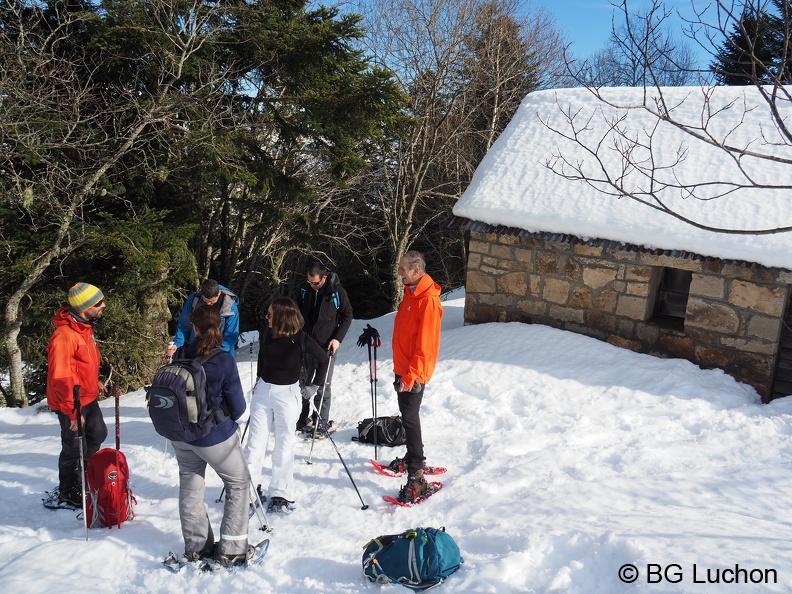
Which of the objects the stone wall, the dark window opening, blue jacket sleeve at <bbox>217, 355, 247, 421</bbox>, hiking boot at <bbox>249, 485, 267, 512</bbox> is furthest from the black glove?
the dark window opening

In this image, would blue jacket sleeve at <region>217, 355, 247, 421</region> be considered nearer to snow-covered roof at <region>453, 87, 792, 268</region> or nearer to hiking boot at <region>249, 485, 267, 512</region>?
hiking boot at <region>249, 485, 267, 512</region>

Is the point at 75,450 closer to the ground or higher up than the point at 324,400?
closer to the ground

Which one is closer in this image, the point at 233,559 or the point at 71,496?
the point at 233,559

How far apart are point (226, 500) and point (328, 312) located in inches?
88.1

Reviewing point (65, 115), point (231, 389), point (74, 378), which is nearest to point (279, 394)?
point (231, 389)

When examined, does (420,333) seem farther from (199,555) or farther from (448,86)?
(448,86)

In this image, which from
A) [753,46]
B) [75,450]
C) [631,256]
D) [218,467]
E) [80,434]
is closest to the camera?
[753,46]

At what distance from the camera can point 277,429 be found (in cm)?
419

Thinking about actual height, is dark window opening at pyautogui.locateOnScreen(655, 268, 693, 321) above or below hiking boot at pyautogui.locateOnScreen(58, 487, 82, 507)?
above

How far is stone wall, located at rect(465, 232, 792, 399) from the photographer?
20.2 feet

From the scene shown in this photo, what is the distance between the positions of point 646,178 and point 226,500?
6155 millimetres

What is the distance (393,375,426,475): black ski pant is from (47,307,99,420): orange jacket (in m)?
2.28

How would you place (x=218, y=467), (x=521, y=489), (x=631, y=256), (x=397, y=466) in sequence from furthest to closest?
(x=631, y=256) → (x=397, y=466) → (x=521, y=489) → (x=218, y=467)

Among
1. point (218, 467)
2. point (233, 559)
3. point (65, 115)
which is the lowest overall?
point (233, 559)
